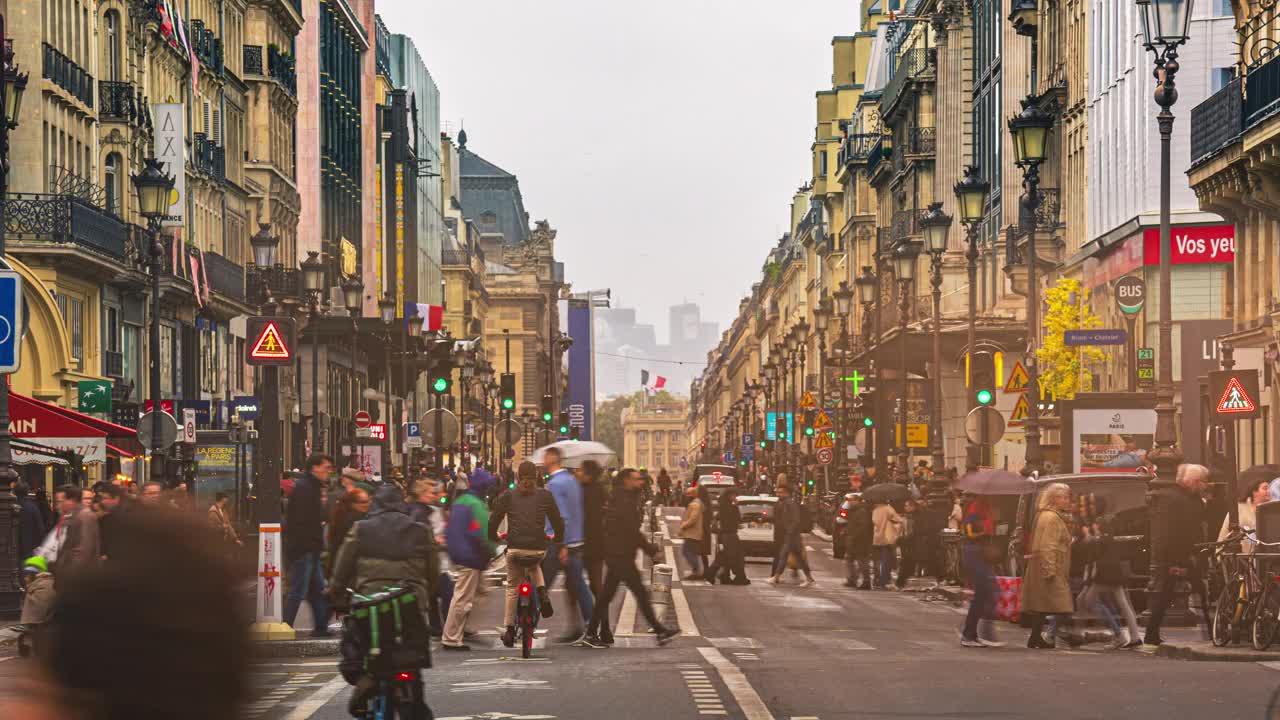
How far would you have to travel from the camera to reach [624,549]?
22.4 metres

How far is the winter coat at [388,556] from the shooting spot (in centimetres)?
1367

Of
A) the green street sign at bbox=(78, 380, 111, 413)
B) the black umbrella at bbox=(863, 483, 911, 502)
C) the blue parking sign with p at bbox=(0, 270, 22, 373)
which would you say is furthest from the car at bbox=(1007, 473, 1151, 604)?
the green street sign at bbox=(78, 380, 111, 413)

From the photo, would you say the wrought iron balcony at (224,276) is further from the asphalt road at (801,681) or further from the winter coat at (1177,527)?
the winter coat at (1177,527)

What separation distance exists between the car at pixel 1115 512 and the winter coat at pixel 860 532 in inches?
421

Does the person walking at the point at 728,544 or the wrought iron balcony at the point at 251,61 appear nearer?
the person walking at the point at 728,544

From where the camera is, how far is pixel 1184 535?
21250 millimetres

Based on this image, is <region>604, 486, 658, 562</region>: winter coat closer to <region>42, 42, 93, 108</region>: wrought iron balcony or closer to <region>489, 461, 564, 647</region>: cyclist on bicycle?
<region>489, 461, 564, 647</region>: cyclist on bicycle

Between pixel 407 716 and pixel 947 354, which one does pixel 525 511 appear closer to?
pixel 407 716

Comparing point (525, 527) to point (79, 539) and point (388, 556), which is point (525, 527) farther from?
point (388, 556)

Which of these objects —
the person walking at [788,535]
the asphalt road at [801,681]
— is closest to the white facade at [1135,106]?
the person walking at [788,535]

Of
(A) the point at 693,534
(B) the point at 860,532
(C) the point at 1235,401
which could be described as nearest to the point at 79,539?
(C) the point at 1235,401

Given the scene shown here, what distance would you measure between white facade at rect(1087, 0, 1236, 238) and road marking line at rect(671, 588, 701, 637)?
1752 cm

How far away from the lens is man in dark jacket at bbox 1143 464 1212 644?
21172mm

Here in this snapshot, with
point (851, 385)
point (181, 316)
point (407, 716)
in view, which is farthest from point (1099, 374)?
point (407, 716)
